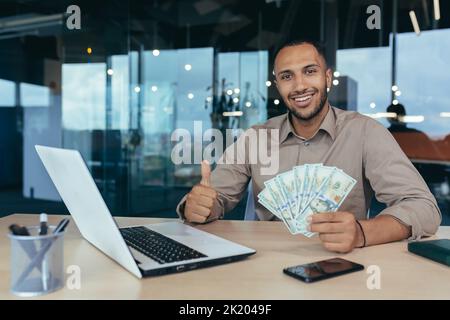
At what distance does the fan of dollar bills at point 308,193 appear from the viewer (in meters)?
1.11

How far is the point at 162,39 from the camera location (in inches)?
197

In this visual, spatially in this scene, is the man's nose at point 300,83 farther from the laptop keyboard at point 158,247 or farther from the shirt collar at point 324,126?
the laptop keyboard at point 158,247

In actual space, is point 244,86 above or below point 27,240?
above

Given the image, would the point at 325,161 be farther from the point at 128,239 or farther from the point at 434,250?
the point at 128,239

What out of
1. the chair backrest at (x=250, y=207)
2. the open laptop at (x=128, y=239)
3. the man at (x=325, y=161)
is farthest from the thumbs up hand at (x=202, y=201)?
the chair backrest at (x=250, y=207)

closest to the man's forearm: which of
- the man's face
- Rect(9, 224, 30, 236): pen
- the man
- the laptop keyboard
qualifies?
the man

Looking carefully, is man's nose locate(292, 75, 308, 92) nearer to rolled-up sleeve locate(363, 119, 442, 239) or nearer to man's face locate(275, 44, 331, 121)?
man's face locate(275, 44, 331, 121)

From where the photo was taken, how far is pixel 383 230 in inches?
43.1

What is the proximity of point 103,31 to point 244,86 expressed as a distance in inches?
69.1

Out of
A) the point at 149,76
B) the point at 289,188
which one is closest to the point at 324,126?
the point at 289,188
